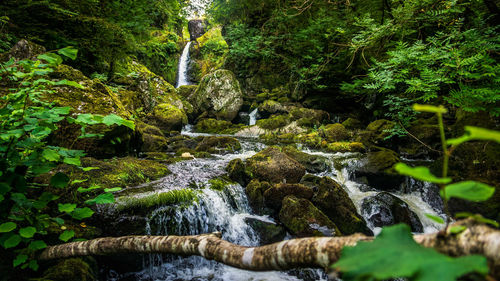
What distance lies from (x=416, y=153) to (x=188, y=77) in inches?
911

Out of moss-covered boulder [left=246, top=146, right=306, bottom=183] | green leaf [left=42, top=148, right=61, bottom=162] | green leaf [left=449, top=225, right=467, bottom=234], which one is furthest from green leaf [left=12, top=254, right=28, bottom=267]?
moss-covered boulder [left=246, top=146, right=306, bottom=183]

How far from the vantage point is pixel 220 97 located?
16797 mm

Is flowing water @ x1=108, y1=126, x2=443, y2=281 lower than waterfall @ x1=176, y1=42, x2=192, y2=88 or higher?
lower

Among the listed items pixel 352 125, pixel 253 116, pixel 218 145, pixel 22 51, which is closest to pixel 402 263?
pixel 22 51

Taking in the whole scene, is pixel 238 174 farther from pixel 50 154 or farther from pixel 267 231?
pixel 50 154

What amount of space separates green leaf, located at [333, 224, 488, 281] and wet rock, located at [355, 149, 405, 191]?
271 inches

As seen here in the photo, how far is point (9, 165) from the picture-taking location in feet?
5.09

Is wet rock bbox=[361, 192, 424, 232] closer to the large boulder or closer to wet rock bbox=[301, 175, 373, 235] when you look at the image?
wet rock bbox=[301, 175, 373, 235]

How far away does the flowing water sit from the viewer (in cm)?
365

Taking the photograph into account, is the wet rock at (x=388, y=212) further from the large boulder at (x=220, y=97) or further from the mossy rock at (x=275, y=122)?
the large boulder at (x=220, y=97)

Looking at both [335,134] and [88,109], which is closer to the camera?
[88,109]

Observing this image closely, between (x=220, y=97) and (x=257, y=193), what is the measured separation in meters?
12.7

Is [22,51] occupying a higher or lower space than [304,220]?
higher

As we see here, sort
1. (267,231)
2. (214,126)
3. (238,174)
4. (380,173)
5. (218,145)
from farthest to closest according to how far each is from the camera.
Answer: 1. (214,126)
2. (218,145)
3. (380,173)
4. (238,174)
5. (267,231)
